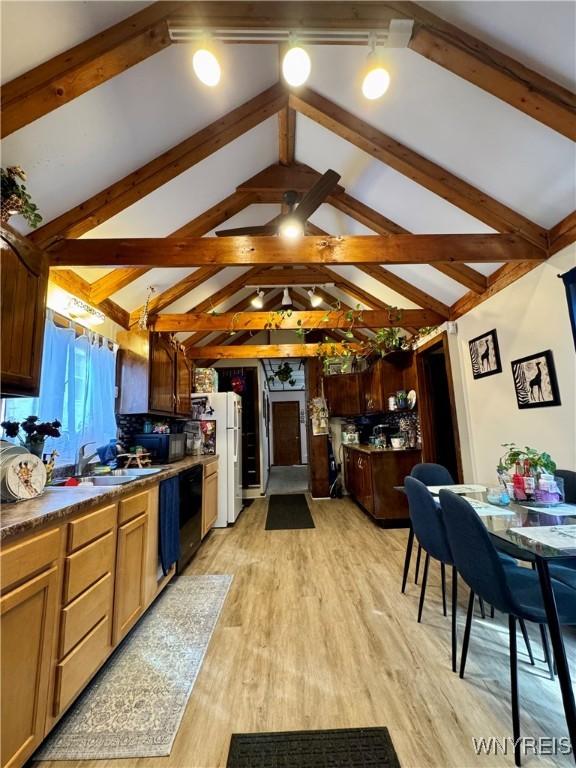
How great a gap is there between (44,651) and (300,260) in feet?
8.42

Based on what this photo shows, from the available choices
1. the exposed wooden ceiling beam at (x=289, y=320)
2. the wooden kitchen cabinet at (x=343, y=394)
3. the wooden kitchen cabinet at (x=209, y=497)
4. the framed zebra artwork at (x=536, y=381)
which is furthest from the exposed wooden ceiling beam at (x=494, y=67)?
the wooden kitchen cabinet at (x=343, y=394)

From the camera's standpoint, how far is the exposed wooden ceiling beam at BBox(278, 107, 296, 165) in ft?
9.06

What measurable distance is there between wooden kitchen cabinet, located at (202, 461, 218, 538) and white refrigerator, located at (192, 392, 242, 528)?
161 mm

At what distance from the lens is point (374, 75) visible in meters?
1.71

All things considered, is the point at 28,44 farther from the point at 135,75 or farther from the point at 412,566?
the point at 412,566

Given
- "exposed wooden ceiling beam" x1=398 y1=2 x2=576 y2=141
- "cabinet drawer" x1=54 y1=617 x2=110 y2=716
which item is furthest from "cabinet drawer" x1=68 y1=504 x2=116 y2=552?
"exposed wooden ceiling beam" x1=398 y1=2 x2=576 y2=141

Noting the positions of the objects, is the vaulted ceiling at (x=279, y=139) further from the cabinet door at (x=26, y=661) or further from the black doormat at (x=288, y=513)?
the black doormat at (x=288, y=513)

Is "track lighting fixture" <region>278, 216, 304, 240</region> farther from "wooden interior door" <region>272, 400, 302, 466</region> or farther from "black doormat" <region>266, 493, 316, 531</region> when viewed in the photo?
"wooden interior door" <region>272, 400, 302, 466</region>

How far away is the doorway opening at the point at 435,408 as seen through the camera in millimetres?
4293

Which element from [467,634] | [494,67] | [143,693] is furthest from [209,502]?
[494,67]

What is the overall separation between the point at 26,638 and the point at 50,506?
0.45m

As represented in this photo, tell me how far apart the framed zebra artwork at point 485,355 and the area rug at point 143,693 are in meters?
3.11

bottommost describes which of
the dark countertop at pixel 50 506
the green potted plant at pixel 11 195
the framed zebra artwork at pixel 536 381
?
the dark countertop at pixel 50 506

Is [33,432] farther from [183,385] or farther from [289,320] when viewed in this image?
[289,320]
